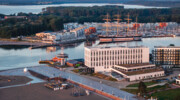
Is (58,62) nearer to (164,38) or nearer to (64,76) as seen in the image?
(64,76)

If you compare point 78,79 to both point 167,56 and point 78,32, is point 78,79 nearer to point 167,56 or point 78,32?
point 167,56

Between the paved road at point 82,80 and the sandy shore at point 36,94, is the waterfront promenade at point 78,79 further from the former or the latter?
the sandy shore at point 36,94

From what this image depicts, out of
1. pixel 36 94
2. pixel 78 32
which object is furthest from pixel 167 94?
pixel 78 32

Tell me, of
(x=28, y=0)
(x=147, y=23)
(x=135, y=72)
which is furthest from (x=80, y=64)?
(x=28, y=0)

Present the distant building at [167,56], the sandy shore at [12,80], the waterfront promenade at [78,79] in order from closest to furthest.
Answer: the waterfront promenade at [78,79], the sandy shore at [12,80], the distant building at [167,56]

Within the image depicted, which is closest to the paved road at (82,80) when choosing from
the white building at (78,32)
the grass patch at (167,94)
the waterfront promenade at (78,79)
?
the waterfront promenade at (78,79)
